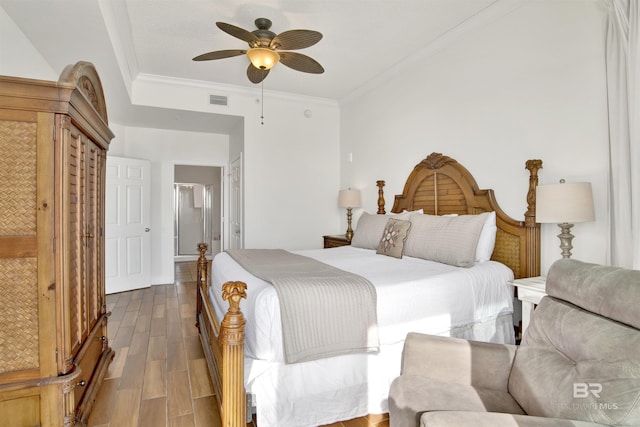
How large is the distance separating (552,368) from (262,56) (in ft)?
8.94

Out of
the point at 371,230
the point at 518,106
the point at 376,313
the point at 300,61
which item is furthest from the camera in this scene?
the point at 371,230

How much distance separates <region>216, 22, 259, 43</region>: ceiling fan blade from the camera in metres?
2.46

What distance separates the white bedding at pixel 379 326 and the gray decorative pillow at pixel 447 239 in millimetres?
98

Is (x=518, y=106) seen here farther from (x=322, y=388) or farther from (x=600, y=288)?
(x=322, y=388)

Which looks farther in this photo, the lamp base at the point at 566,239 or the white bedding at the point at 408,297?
the lamp base at the point at 566,239

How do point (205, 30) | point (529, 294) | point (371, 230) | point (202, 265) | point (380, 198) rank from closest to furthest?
point (529, 294), point (202, 265), point (205, 30), point (371, 230), point (380, 198)

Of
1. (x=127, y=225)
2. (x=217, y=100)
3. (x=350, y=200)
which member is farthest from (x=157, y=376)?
(x=217, y=100)

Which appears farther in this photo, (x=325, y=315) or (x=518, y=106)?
(x=518, y=106)

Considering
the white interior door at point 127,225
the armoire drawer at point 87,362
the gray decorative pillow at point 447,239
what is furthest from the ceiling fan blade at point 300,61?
the white interior door at point 127,225

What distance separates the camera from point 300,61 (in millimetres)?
3033

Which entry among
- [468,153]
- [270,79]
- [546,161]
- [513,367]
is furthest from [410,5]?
[513,367]

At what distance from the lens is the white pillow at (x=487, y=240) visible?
8.85 feet

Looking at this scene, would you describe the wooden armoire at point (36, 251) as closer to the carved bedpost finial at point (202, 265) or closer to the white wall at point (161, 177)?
the carved bedpost finial at point (202, 265)

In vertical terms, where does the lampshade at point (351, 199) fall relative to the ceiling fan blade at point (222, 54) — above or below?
below
